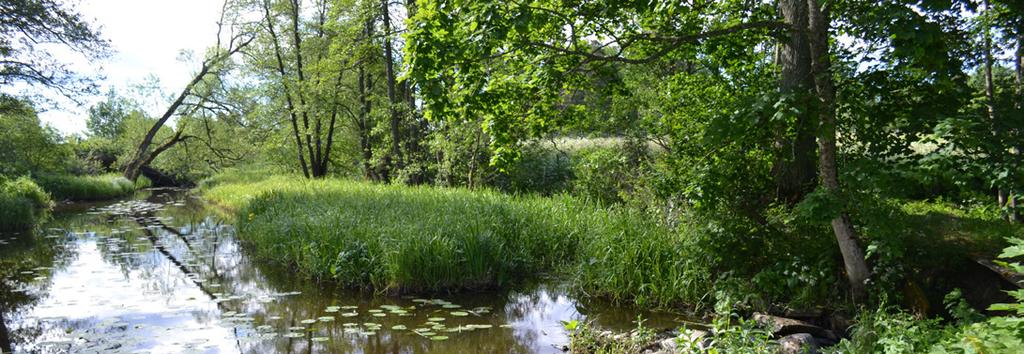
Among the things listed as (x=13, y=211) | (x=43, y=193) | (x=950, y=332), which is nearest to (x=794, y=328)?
(x=950, y=332)

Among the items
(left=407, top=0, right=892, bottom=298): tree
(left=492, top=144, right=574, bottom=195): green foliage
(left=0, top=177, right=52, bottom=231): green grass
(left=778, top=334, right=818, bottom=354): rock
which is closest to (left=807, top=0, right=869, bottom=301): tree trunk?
(left=407, top=0, right=892, bottom=298): tree

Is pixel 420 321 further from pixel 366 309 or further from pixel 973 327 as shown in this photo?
pixel 973 327

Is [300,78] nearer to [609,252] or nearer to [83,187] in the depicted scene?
[83,187]

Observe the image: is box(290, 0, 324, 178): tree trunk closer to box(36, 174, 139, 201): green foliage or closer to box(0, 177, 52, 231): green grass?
box(0, 177, 52, 231): green grass

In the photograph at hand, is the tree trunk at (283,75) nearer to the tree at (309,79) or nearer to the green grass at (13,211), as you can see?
the tree at (309,79)

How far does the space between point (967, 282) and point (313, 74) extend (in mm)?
19068

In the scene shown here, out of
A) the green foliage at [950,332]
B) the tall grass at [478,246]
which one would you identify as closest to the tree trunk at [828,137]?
the green foliage at [950,332]

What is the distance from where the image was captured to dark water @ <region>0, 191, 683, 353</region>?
5809 mm

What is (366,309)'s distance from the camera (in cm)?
705

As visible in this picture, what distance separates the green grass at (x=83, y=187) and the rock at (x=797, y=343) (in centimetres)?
2439

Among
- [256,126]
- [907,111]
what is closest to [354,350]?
[907,111]

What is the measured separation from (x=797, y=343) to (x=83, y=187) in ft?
88.9

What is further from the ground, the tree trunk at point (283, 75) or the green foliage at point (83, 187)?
the tree trunk at point (283, 75)

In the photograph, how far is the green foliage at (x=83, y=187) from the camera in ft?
72.8
